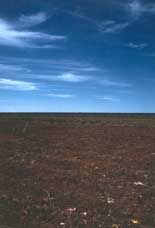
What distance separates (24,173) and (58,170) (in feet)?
6.69

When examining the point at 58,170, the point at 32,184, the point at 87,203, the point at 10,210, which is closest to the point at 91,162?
the point at 58,170

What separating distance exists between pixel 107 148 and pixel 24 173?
39.5ft

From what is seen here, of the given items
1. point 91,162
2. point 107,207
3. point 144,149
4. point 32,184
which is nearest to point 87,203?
point 107,207

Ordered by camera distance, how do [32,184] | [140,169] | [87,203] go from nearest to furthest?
[87,203] < [32,184] < [140,169]

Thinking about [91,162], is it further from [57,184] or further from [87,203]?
[87,203]

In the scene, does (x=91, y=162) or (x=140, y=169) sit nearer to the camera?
(x=140, y=169)

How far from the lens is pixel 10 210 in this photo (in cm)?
1195

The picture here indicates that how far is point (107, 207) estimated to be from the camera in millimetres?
12406

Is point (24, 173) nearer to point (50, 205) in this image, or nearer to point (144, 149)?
point (50, 205)

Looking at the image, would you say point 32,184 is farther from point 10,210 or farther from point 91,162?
point 91,162

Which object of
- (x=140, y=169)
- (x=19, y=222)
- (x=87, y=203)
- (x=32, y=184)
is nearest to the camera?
(x=19, y=222)

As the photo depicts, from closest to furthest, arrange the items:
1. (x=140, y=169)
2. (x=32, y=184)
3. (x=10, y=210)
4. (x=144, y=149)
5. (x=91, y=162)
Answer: (x=10, y=210), (x=32, y=184), (x=140, y=169), (x=91, y=162), (x=144, y=149)

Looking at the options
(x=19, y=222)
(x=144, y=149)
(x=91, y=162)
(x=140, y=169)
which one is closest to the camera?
(x=19, y=222)

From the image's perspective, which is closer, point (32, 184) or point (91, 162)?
point (32, 184)
